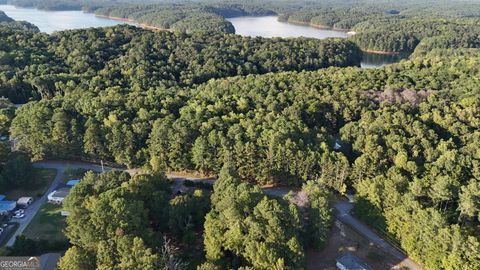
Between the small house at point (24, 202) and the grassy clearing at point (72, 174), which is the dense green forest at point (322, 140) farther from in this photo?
the small house at point (24, 202)

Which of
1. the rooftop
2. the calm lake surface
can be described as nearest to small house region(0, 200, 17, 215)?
the rooftop

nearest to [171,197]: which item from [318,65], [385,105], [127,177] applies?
[127,177]

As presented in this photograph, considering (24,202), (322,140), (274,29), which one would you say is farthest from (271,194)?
(274,29)

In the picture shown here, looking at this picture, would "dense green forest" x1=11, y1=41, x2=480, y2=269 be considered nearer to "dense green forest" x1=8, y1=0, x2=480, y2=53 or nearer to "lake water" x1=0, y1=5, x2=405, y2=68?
"dense green forest" x1=8, y1=0, x2=480, y2=53

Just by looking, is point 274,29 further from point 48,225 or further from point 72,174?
point 48,225

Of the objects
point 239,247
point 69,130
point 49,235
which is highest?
point 69,130

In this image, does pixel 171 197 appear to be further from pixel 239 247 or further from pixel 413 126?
pixel 413 126
